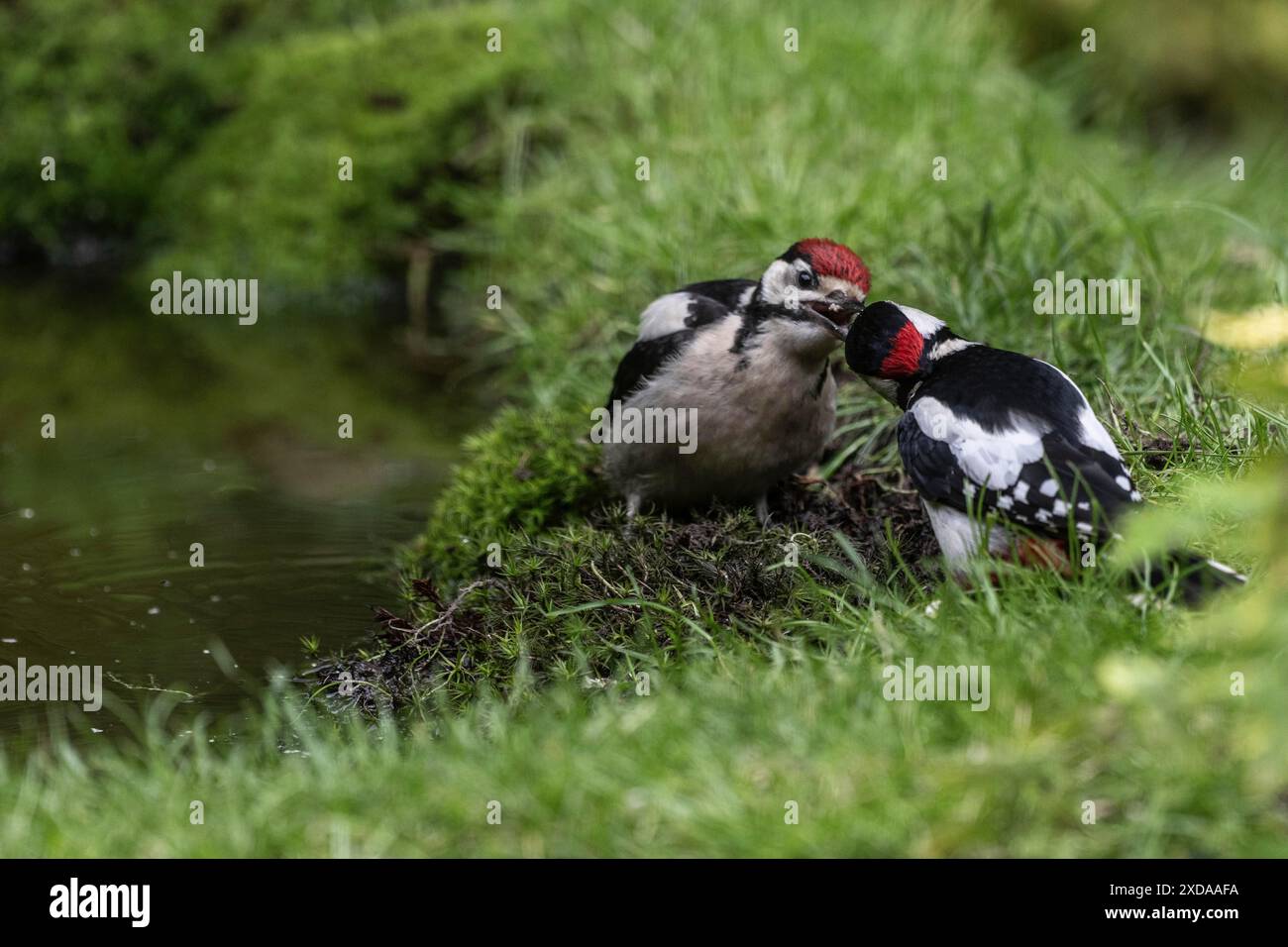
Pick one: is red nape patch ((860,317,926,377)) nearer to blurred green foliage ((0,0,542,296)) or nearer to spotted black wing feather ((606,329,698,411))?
spotted black wing feather ((606,329,698,411))

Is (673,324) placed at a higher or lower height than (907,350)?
higher

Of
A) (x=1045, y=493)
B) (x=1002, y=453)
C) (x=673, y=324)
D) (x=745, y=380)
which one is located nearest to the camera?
(x=1045, y=493)

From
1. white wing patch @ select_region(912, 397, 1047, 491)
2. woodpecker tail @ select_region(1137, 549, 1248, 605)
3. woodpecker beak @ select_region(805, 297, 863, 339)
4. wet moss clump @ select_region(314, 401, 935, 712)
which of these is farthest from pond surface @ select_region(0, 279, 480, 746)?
woodpecker tail @ select_region(1137, 549, 1248, 605)

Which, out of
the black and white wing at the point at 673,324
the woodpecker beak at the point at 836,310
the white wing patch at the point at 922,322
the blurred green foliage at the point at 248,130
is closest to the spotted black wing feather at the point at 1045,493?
the white wing patch at the point at 922,322

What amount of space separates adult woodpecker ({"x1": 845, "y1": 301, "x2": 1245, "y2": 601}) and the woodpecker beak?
0.20 metres

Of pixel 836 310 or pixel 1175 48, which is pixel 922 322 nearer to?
pixel 836 310

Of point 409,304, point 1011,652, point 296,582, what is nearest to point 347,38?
point 409,304

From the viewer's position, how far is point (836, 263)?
454 cm

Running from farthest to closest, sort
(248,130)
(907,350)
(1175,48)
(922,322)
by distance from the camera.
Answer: (1175,48) → (248,130) → (922,322) → (907,350)

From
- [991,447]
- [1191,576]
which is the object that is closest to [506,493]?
[991,447]

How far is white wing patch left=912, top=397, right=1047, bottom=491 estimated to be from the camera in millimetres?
3742

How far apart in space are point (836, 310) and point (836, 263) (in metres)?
0.14

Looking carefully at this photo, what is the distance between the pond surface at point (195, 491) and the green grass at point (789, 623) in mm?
305

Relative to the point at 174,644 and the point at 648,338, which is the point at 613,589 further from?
the point at 174,644
